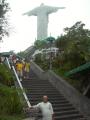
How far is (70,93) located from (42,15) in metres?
58.3

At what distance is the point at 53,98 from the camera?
1955 centimetres

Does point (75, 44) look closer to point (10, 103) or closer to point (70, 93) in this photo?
point (70, 93)

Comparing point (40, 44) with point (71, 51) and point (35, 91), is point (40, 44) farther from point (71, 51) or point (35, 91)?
point (35, 91)

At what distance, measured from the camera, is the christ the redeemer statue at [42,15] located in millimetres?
73125

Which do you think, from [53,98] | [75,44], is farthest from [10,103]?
[75,44]

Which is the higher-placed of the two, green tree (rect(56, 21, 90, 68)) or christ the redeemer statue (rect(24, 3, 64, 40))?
christ the redeemer statue (rect(24, 3, 64, 40))

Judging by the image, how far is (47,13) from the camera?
256 ft

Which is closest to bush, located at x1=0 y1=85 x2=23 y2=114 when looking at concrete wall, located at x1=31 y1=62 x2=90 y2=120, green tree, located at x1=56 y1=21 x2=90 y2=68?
concrete wall, located at x1=31 y1=62 x2=90 y2=120

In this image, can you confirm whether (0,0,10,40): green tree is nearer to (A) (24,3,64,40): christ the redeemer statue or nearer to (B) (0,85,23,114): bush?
(B) (0,85,23,114): bush

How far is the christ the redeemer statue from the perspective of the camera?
7312 cm

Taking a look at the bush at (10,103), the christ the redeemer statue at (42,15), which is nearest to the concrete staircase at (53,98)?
the bush at (10,103)

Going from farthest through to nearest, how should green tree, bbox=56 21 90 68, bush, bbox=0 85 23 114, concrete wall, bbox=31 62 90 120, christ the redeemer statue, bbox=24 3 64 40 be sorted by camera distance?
christ the redeemer statue, bbox=24 3 64 40, green tree, bbox=56 21 90 68, concrete wall, bbox=31 62 90 120, bush, bbox=0 85 23 114

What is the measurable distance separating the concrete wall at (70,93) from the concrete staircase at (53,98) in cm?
25

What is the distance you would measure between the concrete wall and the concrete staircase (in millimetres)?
246
